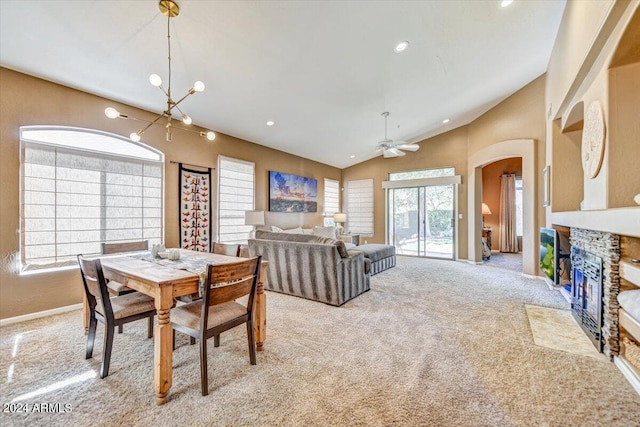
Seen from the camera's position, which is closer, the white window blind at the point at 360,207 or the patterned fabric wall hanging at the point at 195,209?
the patterned fabric wall hanging at the point at 195,209

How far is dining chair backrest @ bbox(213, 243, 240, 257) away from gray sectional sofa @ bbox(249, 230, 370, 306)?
85 cm

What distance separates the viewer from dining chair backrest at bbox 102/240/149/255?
9.52 ft

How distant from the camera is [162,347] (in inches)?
66.4

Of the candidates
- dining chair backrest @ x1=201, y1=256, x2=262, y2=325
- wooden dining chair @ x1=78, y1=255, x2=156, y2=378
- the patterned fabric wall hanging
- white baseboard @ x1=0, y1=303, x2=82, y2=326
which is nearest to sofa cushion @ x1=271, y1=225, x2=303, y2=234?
the patterned fabric wall hanging

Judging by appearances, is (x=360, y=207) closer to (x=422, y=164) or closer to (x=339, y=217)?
(x=339, y=217)

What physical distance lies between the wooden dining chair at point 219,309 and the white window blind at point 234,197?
3.17m

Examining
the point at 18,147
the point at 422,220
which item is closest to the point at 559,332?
the point at 422,220

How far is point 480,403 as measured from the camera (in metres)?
1.67

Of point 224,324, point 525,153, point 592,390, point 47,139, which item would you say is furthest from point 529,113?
point 47,139

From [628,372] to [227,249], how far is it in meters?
3.63

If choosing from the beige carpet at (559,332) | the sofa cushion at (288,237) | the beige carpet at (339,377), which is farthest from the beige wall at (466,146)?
the sofa cushion at (288,237)

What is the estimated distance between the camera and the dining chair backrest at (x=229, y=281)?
5.69ft

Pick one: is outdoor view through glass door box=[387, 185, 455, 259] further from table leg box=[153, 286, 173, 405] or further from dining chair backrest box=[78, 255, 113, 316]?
dining chair backrest box=[78, 255, 113, 316]

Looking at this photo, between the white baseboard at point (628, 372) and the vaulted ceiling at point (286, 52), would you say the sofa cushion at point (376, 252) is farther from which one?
the white baseboard at point (628, 372)
